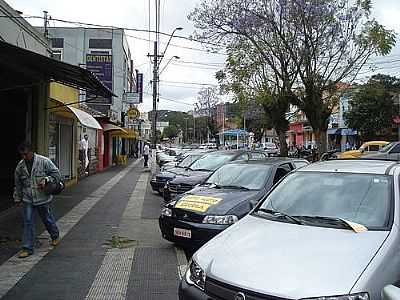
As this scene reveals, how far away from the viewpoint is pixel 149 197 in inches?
632

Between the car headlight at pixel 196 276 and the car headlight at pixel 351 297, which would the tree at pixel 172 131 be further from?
the car headlight at pixel 351 297

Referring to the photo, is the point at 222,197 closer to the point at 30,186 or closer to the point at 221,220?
the point at 221,220

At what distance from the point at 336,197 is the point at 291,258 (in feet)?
4.87

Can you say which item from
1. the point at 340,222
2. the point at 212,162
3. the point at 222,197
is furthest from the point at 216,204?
the point at 212,162

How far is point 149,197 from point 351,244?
1236 cm

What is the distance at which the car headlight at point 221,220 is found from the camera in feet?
24.3

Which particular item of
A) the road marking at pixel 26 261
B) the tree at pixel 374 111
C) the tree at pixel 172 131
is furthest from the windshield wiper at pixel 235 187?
the tree at pixel 172 131

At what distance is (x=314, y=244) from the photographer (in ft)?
13.4

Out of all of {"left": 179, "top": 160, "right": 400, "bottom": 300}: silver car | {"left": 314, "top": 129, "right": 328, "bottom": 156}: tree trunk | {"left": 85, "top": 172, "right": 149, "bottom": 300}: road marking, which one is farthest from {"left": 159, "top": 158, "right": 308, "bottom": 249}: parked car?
{"left": 314, "top": 129, "right": 328, "bottom": 156}: tree trunk

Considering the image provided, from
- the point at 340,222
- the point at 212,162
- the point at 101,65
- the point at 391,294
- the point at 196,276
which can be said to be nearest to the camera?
the point at 391,294

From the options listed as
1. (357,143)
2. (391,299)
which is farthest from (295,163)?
(357,143)

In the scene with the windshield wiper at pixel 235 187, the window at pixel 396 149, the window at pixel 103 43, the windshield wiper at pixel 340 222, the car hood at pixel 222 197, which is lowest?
the car hood at pixel 222 197

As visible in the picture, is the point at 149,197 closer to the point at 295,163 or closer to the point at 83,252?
the point at 295,163

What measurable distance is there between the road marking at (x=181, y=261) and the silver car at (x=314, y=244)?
1.83 meters
